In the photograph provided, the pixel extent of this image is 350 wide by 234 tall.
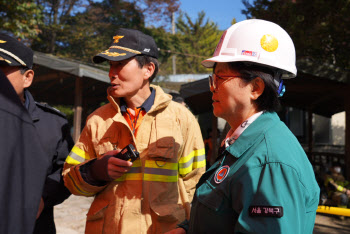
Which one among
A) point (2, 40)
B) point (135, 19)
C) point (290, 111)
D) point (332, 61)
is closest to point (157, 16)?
point (135, 19)

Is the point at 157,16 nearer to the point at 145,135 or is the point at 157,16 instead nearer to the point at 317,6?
the point at 317,6

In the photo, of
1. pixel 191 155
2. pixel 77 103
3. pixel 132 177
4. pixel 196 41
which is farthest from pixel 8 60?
pixel 196 41

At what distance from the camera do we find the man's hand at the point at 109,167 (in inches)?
75.5

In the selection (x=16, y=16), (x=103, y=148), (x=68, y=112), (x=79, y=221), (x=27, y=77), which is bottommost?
(x=79, y=221)

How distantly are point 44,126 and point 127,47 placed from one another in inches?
33.1

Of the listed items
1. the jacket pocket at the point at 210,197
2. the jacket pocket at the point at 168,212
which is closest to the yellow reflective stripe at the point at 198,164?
the jacket pocket at the point at 168,212

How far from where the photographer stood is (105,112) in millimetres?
2291

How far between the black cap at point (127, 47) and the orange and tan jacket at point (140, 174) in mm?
310

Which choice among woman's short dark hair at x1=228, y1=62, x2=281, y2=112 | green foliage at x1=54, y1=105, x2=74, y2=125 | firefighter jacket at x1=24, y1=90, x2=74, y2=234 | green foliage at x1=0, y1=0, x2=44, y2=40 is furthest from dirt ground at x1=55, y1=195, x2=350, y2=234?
green foliage at x1=54, y1=105, x2=74, y2=125

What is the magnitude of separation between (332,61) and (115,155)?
10.6 metres

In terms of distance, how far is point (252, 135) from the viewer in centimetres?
135

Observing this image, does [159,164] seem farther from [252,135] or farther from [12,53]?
[12,53]

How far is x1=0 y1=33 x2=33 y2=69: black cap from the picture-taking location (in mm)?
2260

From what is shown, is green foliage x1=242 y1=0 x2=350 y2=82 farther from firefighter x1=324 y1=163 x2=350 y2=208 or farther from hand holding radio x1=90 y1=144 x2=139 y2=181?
hand holding radio x1=90 y1=144 x2=139 y2=181
